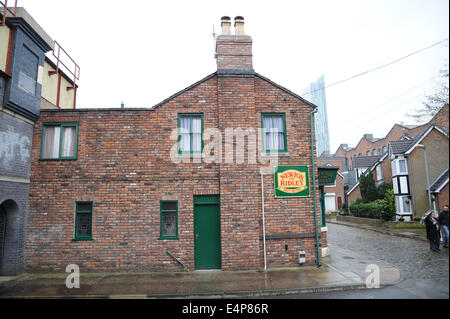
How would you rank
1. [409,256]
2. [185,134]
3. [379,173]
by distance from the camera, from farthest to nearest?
[379,173]
[409,256]
[185,134]

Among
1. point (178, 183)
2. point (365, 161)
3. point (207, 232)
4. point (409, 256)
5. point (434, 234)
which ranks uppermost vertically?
point (365, 161)

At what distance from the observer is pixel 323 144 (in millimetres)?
134500

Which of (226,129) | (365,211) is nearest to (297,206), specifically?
(226,129)

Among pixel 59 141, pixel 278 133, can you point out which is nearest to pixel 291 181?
pixel 278 133

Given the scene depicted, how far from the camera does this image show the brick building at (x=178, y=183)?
10398 mm

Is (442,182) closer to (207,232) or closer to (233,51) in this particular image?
(207,232)

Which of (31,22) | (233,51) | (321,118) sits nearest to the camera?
(31,22)

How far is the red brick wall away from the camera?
34.0 ft

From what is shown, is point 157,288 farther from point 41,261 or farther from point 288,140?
point 288,140

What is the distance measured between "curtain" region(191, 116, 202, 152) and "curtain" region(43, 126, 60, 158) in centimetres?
496

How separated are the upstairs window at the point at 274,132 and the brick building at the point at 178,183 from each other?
0.04 meters

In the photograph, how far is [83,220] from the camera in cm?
1062

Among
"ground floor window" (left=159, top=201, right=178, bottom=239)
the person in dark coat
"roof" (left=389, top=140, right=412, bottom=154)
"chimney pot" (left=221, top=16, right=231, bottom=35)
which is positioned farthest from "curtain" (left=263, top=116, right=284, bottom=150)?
"roof" (left=389, top=140, right=412, bottom=154)

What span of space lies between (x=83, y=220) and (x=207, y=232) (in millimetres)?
4387
